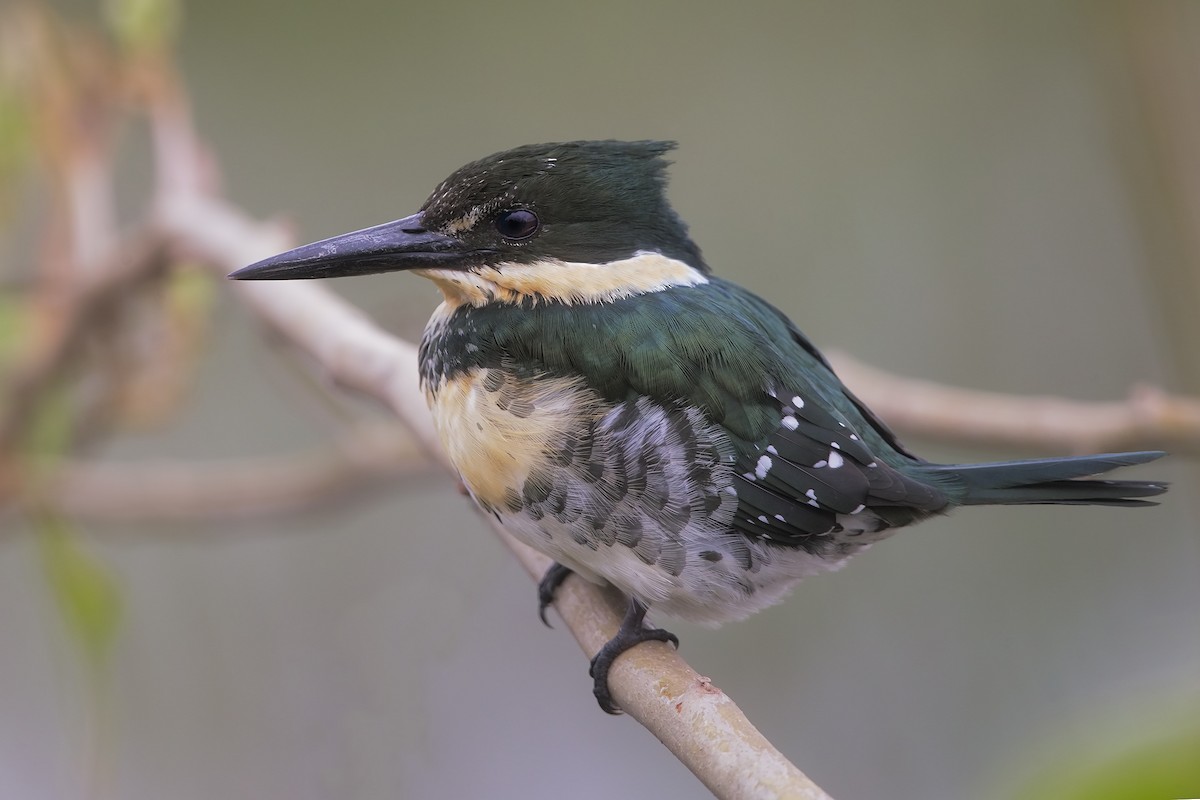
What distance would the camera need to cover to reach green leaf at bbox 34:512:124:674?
1.62m

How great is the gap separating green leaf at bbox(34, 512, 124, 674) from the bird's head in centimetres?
65

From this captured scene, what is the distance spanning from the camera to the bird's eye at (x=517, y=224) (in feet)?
4.28

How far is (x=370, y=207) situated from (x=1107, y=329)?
1.70m

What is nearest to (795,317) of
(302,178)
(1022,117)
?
(1022,117)

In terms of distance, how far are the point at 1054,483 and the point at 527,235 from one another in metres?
0.59

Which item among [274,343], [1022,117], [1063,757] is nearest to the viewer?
[1063,757]

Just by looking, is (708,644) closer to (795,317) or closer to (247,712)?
(795,317)

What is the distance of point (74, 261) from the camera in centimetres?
200

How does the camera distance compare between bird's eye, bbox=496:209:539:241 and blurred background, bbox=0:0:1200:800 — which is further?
blurred background, bbox=0:0:1200:800

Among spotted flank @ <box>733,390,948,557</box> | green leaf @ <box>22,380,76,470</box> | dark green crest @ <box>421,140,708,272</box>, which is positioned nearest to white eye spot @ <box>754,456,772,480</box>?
spotted flank @ <box>733,390,948,557</box>

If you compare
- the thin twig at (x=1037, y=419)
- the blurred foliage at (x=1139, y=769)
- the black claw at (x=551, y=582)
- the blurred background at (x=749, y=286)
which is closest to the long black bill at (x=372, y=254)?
the black claw at (x=551, y=582)

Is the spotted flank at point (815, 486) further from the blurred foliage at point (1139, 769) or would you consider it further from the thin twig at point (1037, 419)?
the blurred foliage at point (1139, 769)

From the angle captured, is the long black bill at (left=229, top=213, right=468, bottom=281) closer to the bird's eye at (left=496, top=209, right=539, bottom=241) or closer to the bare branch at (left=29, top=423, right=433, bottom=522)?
the bird's eye at (left=496, top=209, right=539, bottom=241)

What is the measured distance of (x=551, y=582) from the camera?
1.36 metres
